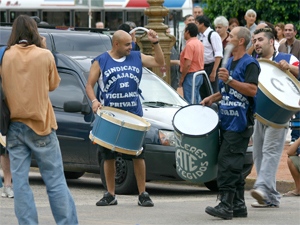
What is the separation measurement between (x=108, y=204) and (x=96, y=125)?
0.93 metres

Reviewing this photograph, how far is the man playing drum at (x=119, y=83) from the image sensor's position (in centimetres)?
679

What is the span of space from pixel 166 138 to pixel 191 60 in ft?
12.3

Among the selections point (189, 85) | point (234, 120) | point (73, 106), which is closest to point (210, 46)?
point (189, 85)

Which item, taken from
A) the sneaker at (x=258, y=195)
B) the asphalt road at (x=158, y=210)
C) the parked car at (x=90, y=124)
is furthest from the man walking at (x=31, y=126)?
the sneaker at (x=258, y=195)

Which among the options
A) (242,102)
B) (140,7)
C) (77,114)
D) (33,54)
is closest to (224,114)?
(242,102)

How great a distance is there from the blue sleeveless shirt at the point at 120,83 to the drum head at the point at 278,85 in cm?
137

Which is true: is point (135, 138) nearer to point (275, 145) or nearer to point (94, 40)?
point (275, 145)

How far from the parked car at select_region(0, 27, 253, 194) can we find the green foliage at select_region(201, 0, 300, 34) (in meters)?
27.0

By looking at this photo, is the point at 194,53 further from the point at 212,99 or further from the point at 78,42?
the point at 212,99

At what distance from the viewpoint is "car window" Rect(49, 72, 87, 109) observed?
27.6 ft

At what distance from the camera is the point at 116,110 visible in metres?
6.62

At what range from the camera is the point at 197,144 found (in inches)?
240

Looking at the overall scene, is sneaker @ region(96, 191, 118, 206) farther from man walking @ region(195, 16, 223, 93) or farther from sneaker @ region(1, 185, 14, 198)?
man walking @ region(195, 16, 223, 93)

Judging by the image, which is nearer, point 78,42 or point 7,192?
point 7,192
